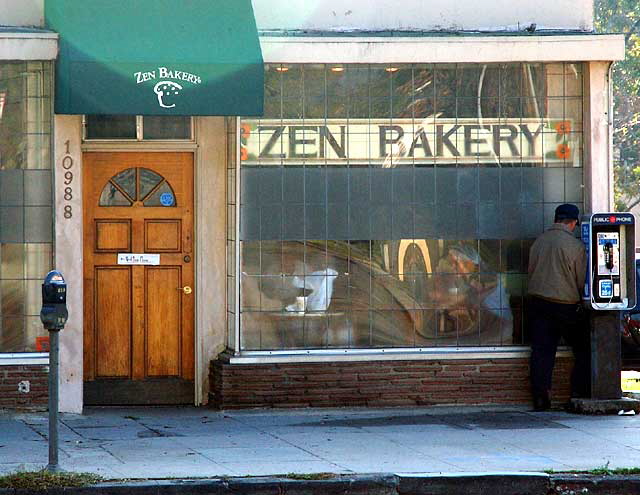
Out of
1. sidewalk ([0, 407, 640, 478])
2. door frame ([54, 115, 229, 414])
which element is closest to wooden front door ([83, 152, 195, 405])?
door frame ([54, 115, 229, 414])

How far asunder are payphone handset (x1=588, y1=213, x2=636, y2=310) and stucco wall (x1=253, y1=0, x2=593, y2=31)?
2.07m

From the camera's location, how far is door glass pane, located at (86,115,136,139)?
11977 millimetres

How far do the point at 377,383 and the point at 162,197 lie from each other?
2900mm

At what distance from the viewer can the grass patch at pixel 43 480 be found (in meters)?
8.29

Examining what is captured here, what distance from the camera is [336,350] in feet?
39.3

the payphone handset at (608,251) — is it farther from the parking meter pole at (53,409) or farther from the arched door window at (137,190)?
the parking meter pole at (53,409)

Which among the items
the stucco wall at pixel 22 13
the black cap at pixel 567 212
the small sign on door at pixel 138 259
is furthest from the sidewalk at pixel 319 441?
the stucco wall at pixel 22 13

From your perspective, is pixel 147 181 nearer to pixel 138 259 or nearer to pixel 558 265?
pixel 138 259

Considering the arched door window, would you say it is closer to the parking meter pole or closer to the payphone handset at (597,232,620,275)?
the parking meter pole

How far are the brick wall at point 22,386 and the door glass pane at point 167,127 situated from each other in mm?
2582

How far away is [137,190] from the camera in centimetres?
1214

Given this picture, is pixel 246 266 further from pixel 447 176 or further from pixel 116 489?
pixel 116 489

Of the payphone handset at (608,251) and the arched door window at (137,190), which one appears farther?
the arched door window at (137,190)

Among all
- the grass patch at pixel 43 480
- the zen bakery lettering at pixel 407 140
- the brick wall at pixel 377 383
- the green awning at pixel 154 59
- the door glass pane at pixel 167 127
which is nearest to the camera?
the grass patch at pixel 43 480
